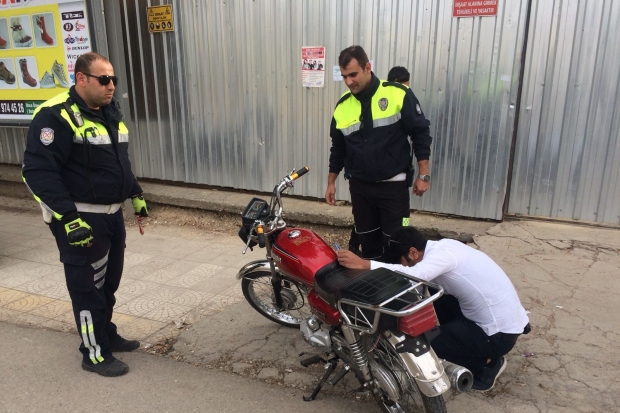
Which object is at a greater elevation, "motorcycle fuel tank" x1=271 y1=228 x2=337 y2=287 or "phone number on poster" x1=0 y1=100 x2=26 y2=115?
"phone number on poster" x1=0 y1=100 x2=26 y2=115

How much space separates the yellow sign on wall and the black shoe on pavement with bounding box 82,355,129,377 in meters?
4.49

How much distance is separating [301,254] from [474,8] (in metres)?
3.40

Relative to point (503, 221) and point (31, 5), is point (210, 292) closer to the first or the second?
point (503, 221)

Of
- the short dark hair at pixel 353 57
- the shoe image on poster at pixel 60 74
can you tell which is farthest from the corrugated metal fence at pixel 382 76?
the short dark hair at pixel 353 57

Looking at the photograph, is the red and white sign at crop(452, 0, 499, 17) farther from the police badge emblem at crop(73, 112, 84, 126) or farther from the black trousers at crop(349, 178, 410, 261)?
the police badge emblem at crop(73, 112, 84, 126)

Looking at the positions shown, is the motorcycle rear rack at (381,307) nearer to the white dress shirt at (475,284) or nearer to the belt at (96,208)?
the white dress shirt at (475,284)

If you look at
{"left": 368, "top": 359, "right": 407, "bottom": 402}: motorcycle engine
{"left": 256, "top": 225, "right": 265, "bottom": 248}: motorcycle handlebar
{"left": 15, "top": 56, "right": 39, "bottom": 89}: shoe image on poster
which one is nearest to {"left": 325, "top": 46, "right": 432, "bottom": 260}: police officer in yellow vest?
{"left": 256, "top": 225, "right": 265, "bottom": 248}: motorcycle handlebar

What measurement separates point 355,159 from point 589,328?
2113 mm

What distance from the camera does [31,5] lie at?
648 cm

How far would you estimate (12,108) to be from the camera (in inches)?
274

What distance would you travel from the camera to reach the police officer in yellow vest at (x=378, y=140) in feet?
12.4

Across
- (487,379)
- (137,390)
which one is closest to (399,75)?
(487,379)

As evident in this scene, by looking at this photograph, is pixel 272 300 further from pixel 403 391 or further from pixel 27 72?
pixel 27 72

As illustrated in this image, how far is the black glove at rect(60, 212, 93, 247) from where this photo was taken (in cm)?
290
